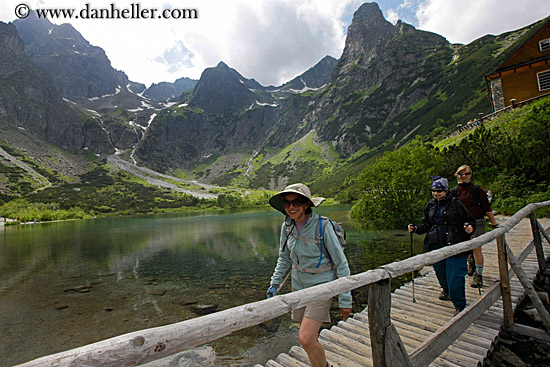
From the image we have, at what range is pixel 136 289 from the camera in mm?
14906

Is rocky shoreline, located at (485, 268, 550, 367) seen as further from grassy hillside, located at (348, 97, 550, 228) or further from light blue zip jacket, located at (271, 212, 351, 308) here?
grassy hillside, located at (348, 97, 550, 228)

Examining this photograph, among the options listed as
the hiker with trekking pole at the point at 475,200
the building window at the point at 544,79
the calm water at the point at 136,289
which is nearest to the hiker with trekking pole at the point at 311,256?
the calm water at the point at 136,289

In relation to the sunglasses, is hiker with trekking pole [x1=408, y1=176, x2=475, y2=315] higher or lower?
lower

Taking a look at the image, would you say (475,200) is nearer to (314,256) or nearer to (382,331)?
(314,256)

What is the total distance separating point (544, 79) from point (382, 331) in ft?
136

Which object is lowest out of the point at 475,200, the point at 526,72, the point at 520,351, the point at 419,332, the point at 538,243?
the point at 520,351

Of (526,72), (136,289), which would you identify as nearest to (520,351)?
(136,289)

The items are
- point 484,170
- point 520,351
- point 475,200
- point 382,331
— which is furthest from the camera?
point 484,170

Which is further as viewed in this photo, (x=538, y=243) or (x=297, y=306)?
(x=538, y=243)

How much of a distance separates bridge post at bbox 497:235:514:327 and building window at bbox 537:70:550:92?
1431 inches

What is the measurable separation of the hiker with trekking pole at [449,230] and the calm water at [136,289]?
470 cm

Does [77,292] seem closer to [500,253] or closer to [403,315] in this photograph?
[403,315]

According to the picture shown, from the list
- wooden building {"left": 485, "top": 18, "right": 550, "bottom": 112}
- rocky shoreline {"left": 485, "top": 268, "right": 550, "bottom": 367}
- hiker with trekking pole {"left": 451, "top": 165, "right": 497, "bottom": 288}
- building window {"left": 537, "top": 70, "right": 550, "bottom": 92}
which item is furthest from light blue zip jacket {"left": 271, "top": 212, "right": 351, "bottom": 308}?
building window {"left": 537, "top": 70, "right": 550, "bottom": 92}

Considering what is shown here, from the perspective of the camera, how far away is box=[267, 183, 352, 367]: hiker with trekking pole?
355 centimetres
